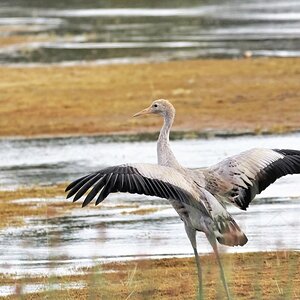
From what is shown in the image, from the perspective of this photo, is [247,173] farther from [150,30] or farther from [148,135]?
[150,30]

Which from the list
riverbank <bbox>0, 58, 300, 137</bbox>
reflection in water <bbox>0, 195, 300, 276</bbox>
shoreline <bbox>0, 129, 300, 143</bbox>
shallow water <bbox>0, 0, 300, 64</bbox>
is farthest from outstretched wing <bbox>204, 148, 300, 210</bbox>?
shallow water <bbox>0, 0, 300, 64</bbox>

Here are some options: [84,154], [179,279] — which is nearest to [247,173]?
[179,279]

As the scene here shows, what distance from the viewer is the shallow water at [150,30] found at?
34125 millimetres

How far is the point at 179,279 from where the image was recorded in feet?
36.6

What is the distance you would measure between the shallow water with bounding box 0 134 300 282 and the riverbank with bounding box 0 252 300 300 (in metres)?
0.26

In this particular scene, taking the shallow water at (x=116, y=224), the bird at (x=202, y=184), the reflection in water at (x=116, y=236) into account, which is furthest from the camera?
the shallow water at (x=116, y=224)

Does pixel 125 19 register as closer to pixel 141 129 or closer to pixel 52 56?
pixel 52 56

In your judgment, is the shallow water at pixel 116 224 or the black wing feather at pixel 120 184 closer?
the black wing feather at pixel 120 184

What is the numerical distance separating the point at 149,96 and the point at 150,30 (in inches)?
598

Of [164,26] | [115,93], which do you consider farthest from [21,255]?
[164,26]

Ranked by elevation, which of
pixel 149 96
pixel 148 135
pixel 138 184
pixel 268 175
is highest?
pixel 138 184

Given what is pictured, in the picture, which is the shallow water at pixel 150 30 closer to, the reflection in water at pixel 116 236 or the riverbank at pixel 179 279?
the reflection in water at pixel 116 236

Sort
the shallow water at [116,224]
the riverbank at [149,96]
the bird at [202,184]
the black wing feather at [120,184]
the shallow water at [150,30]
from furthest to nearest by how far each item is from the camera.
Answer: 1. the shallow water at [150,30]
2. the riverbank at [149,96]
3. the shallow water at [116,224]
4. the bird at [202,184]
5. the black wing feather at [120,184]

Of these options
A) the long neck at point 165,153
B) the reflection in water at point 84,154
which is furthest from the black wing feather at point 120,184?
the reflection in water at point 84,154
